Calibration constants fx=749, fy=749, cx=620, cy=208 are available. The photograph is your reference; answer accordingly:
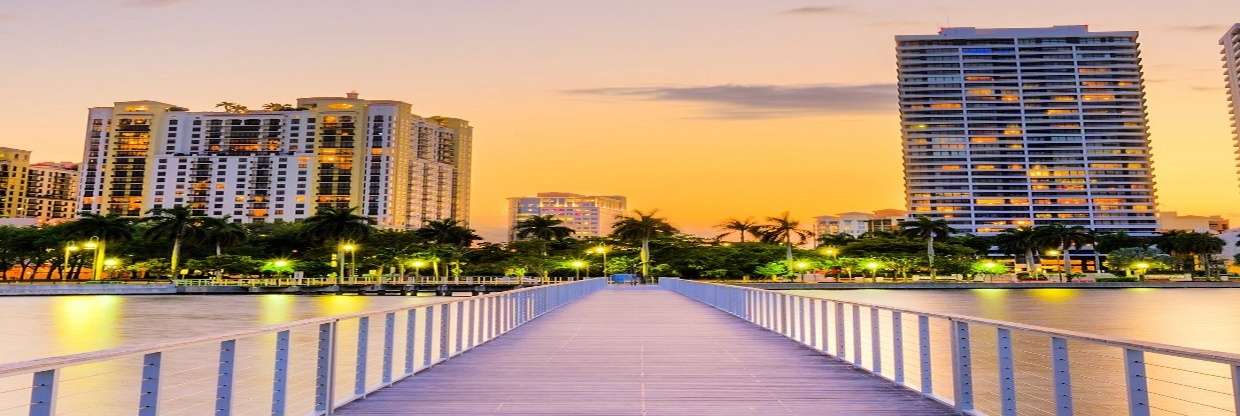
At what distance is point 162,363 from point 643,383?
5122 millimetres

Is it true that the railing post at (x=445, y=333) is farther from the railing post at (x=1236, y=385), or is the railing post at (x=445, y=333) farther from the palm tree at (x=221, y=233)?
the palm tree at (x=221, y=233)

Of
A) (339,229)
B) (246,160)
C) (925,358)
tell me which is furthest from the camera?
(246,160)

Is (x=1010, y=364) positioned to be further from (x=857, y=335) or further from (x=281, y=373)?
(x=281, y=373)

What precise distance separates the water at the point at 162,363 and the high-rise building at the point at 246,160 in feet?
490

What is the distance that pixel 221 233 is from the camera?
3841 inches

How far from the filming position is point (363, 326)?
7730 mm

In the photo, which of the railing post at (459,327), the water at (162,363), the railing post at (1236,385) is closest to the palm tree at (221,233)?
the water at (162,363)

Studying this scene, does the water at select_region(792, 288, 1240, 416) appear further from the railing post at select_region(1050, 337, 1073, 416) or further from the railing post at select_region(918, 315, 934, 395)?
the railing post at select_region(918, 315, 934, 395)

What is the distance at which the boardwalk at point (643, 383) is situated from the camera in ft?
23.5

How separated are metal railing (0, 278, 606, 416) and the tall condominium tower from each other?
562 feet

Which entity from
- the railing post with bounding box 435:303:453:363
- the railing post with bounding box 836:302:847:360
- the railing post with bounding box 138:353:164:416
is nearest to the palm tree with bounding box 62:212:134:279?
the railing post with bounding box 435:303:453:363

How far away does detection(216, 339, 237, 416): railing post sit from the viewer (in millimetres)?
5297

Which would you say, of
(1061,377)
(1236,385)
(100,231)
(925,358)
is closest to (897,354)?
(925,358)

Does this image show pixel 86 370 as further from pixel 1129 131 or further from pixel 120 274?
pixel 1129 131
